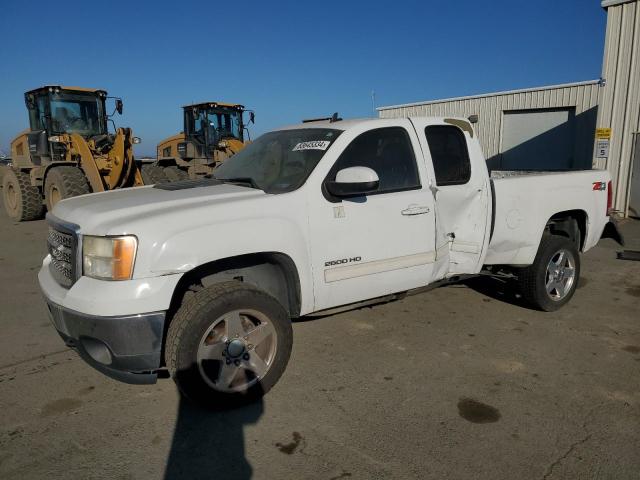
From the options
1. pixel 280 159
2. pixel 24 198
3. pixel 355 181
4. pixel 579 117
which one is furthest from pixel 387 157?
pixel 579 117

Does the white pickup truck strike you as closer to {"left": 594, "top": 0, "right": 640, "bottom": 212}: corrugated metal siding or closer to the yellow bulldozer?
the yellow bulldozer

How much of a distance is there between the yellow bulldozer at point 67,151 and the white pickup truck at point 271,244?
796 centimetres

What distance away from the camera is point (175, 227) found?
2986mm

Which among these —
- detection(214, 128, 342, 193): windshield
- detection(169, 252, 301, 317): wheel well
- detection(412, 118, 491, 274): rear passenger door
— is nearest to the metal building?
detection(412, 118, 491, 274): rear passenger door

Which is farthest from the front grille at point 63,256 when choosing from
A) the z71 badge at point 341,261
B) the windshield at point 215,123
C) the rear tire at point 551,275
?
the windshield at point 215,123

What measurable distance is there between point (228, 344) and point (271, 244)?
28.2 inches

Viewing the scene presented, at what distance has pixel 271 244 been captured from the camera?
10.8 ft

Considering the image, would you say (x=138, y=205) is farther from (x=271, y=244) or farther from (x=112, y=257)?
(x=271, y=244)

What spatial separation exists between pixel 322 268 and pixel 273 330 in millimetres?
571

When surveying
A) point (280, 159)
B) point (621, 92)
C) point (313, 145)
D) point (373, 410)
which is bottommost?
point (373, 410)

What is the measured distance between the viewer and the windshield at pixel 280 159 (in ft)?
12.2

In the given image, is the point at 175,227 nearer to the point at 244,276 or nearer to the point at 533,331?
the point at 244,276

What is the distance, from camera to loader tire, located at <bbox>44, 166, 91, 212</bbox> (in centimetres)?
1099

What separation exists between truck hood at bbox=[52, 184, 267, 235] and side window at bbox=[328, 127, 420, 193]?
0.86m
